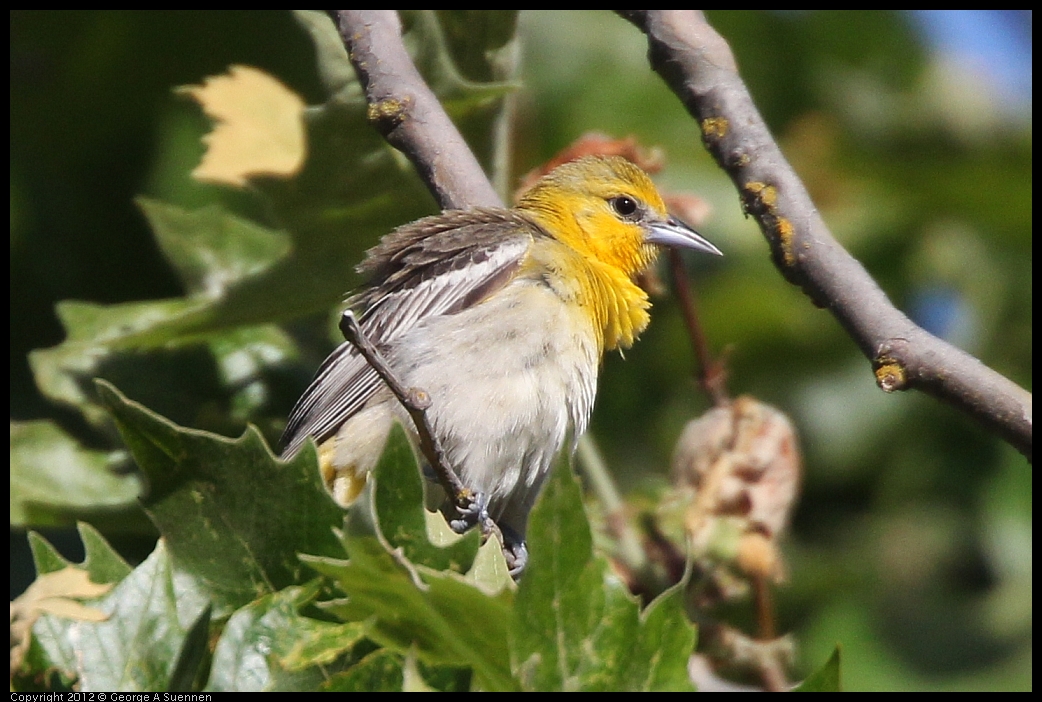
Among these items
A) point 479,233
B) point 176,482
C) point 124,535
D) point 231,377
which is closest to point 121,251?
point 231,377

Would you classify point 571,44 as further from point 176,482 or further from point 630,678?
point 630,678

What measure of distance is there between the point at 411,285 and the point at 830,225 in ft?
8.75

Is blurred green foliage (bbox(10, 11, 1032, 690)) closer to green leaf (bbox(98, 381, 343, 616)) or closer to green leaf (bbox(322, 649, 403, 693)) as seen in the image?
green leaf (bbox(98, 381, 343, 616))

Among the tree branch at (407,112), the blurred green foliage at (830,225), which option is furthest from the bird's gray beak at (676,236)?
the tree branch at (407,112)

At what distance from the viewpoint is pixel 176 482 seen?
2.81 meters

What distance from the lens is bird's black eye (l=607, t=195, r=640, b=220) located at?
4934 millimetres

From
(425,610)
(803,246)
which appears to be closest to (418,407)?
(425,610)

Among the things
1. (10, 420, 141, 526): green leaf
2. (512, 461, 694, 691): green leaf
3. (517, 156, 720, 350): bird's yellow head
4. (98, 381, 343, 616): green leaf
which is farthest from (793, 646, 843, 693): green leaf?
(10, 420, 141, 526): green leaf

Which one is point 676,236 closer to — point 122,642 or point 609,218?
point 609,218

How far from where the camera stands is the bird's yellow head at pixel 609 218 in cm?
475

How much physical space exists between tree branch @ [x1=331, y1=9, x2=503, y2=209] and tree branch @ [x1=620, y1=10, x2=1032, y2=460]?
0.70 metres

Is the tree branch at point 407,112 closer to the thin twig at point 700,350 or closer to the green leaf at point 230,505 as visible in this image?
the thin twig at point 700,350

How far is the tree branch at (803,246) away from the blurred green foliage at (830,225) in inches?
72.4

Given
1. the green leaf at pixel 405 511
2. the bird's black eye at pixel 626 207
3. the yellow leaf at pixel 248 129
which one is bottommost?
the green leaf at pixel 405 511
